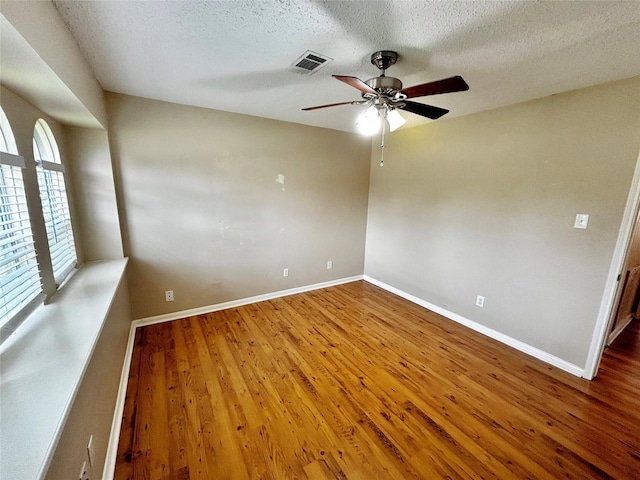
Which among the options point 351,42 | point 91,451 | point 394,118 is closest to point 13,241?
point 91,451

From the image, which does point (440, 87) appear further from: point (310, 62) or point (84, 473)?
point (84, 473)

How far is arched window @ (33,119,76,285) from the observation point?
1.65 meters

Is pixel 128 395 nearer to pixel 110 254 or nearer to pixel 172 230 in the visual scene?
pixel 110 254

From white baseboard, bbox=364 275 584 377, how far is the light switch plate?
118 cm

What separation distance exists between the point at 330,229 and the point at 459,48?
268 cm

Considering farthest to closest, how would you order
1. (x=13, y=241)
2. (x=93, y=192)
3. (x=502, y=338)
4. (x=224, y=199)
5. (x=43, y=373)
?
(x=224, y=199) < (x=502, y=338) < (x=93, y=192) < (x=13, y=241) < (x=43, y=373)

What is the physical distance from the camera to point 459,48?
1.60 meters

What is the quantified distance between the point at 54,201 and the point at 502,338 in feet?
13.1

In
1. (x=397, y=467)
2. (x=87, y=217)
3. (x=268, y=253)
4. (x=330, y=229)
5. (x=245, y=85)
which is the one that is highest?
(x=245, y=85)

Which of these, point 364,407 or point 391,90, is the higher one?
point 391,90

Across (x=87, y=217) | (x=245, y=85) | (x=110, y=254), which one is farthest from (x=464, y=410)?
(x=87, y=217)

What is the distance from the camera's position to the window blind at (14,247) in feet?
3.75

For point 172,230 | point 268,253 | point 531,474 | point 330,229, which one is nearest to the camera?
point 531,474

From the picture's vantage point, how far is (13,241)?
120 cm
